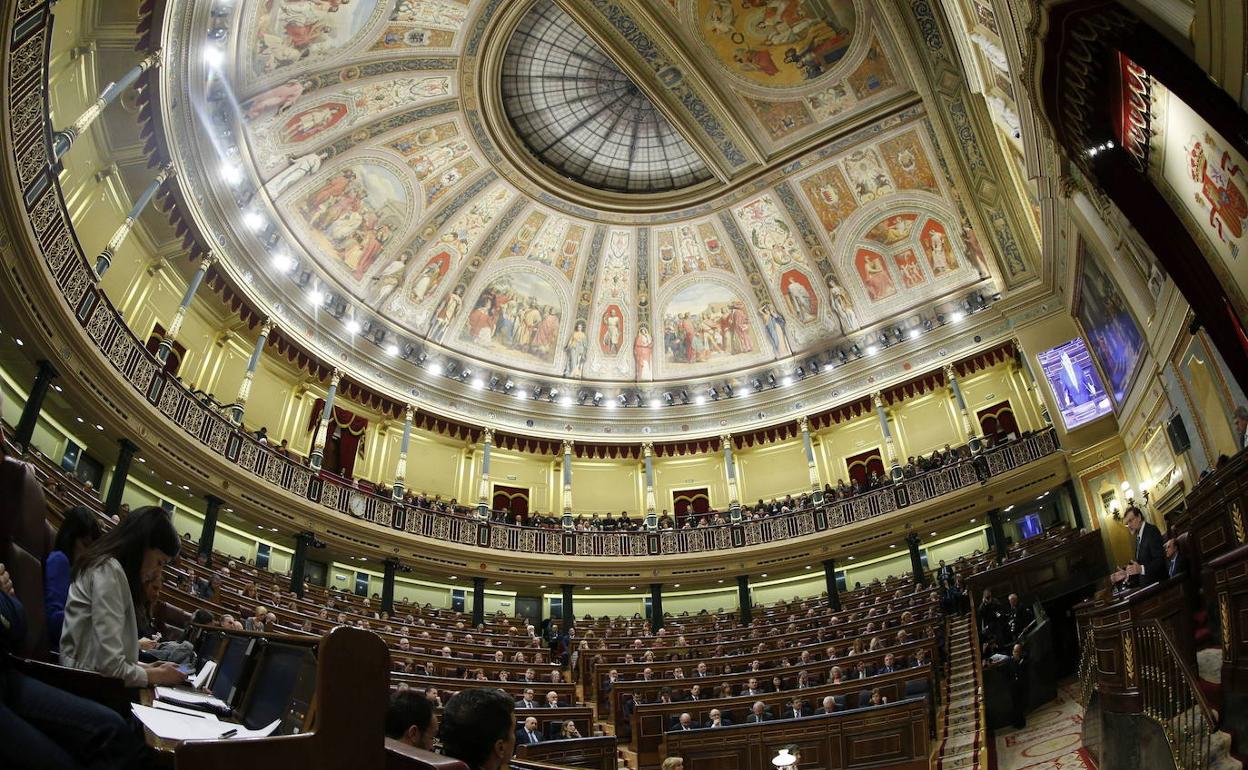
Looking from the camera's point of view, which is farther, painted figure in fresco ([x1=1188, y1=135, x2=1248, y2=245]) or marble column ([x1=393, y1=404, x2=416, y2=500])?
marble column ([x1=393, y1=404, x2=416, y2=500])

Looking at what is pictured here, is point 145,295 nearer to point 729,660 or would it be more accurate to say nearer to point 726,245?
point 729,660

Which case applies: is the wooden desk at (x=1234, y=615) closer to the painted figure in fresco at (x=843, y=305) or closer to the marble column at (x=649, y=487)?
the marble column at (x=649, y=487)

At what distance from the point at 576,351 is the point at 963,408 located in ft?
42.5

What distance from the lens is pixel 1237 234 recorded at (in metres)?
8.29

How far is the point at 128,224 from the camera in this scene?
14234 millimetres

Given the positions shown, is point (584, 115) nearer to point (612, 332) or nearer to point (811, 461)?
point (612, 332)

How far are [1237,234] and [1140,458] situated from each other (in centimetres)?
880

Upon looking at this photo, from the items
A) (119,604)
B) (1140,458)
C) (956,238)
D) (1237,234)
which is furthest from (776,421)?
(119,604)

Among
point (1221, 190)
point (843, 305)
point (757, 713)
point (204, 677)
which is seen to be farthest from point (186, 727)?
point (843, 305)

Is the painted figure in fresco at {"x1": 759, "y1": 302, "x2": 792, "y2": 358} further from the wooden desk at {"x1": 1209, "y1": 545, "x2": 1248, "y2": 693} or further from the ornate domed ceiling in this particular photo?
the wooden desk at {"x1": 1209, "y1": 545, "x2": 1248, "y2": 693}

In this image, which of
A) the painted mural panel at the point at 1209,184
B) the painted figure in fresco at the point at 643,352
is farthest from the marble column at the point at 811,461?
the painted mural panel at the point at 1209,184

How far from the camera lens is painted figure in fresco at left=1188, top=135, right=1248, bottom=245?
308 inches

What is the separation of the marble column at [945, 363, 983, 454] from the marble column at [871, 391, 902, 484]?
6.81 ft

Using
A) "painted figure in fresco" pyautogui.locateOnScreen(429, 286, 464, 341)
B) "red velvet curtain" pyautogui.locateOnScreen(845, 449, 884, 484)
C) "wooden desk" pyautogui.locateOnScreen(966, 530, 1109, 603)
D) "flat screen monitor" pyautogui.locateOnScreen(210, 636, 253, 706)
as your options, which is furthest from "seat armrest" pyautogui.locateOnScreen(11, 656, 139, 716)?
"red velvet curtain" pyautogui.locateOnScreen(845, 449, 884, 484)
